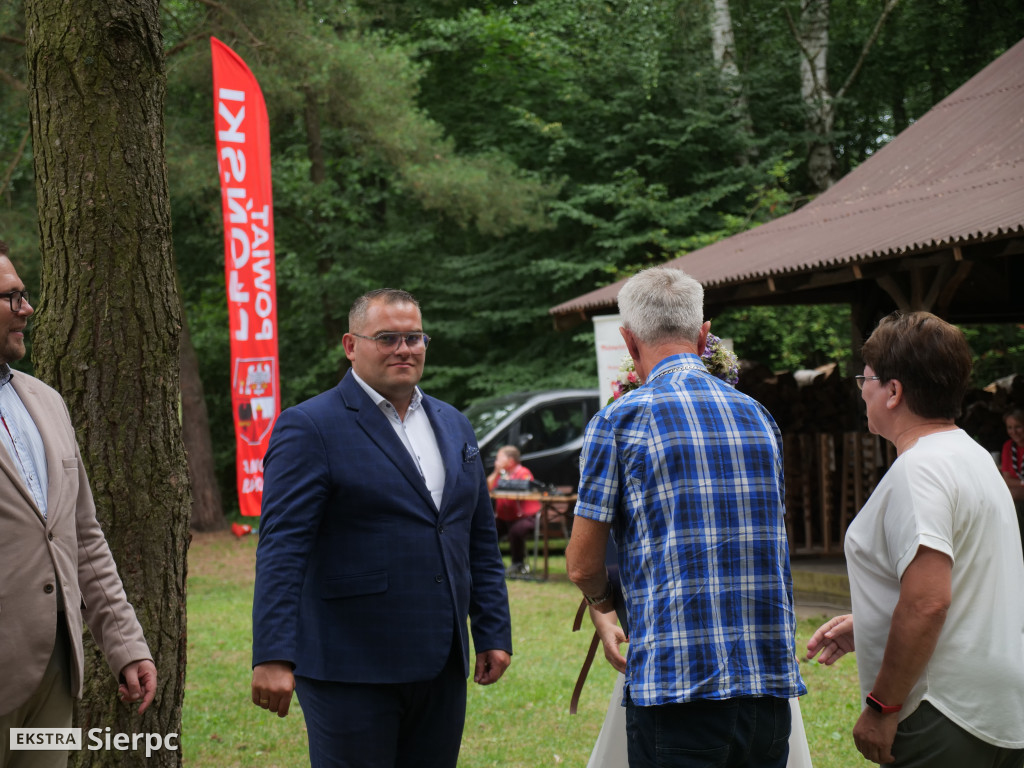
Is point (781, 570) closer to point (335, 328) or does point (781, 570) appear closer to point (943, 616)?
point (943, 616)

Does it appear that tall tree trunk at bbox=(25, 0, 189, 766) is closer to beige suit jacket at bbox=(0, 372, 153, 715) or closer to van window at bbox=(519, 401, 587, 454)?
beige suit jacket at bbox=(0, 372, 153, 715)

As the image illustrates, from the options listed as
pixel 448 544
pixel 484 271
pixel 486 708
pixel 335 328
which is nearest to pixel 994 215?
pixel 486 708

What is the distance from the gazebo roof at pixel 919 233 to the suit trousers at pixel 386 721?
570cm

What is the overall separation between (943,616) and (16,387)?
2.43m

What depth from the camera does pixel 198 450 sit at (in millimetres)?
18125

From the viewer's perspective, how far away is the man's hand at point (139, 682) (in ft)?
9.86

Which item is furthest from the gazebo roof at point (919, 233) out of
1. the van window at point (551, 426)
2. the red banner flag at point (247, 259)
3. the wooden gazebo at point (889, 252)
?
the red banner flag at point (247, 259)

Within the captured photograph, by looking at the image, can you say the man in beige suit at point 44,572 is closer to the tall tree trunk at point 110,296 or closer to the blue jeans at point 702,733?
the tall tree trunk at point 110,296

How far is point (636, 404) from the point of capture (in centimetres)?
257

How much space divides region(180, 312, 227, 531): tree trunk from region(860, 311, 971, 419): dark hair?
16509 millimetres

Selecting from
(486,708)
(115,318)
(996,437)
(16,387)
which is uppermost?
(115,318)

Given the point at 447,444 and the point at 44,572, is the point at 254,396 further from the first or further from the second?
the point at 44,572

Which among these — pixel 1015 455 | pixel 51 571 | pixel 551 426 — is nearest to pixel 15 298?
pixel 51 571

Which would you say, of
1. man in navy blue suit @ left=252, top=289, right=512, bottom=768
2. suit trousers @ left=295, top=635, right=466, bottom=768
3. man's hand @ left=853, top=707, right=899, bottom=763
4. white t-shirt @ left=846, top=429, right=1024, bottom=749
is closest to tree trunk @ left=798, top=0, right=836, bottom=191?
man in navy blue suit @ left=252, top=289, right=512, bottom=768
